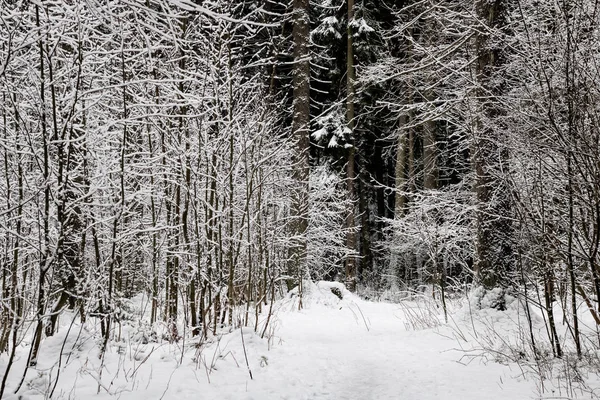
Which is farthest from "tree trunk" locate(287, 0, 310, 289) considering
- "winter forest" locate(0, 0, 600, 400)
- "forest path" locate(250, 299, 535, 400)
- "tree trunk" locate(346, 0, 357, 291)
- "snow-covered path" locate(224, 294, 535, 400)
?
"snow-covered path" locate(224, 294, 535, 400)

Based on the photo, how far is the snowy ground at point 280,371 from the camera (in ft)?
11.0

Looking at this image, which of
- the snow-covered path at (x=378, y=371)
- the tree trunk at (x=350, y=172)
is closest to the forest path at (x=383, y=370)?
the snow-covered path at (x=378, y=371)

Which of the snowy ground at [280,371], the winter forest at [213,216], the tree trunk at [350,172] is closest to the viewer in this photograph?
the winter forest at [213,216]

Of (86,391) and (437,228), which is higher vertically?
(437,228)

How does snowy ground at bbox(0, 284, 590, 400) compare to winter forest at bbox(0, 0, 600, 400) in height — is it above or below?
below

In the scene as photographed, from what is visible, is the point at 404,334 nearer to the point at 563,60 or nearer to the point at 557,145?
the point at 557,145

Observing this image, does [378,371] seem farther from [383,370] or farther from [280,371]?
[280,371]

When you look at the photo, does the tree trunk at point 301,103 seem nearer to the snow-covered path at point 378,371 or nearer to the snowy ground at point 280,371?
the snow-covered path at point 378,371

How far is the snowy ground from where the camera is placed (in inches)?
132

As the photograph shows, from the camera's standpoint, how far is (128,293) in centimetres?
816

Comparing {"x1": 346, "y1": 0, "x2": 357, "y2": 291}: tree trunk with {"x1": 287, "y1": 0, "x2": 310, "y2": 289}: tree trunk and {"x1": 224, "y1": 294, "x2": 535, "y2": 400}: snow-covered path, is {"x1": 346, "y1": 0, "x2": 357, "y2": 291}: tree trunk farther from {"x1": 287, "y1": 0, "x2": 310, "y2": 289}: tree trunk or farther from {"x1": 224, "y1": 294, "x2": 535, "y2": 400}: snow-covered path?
{"x1": 224, "y1": 294, "x2": 535, "y2": 400}: snow-covered path

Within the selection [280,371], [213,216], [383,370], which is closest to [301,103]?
[213,216]

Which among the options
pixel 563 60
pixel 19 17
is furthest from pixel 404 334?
pixel 19 17

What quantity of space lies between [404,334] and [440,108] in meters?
3.44
